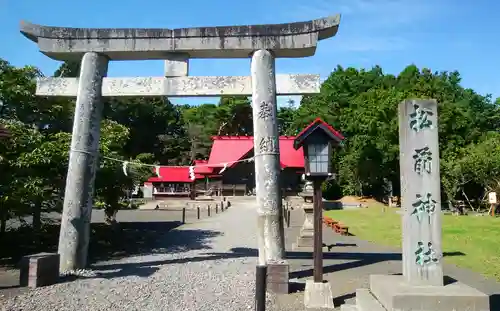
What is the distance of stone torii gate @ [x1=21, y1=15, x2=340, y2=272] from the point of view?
8.50 meters

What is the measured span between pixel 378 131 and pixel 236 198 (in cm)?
1416

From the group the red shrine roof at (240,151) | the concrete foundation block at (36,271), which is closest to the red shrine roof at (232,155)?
the red shrine roof at (240,151)

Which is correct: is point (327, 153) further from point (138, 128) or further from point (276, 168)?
point (138, 128)

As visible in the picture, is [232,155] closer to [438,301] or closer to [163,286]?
[163,286]

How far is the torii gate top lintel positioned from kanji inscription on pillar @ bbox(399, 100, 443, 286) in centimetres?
374

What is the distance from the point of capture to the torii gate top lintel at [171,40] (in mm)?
8953

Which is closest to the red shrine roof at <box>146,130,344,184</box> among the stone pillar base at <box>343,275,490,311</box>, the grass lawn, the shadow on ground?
the grass lawn

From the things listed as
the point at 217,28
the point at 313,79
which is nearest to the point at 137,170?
the point at 217,28

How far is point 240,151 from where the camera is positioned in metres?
39.8

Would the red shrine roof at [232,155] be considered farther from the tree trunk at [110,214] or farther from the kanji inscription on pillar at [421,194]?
the kanji inscription on pillar at [421,194]

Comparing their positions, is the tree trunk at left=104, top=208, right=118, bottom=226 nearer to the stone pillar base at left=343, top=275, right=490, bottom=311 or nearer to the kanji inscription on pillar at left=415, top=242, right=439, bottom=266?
the stone pillar base at left=343, top=275, right=490, bottom=311

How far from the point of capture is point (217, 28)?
29.7 ft

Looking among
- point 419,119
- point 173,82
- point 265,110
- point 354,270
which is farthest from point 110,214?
point 419,119

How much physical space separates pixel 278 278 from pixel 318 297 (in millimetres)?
958
